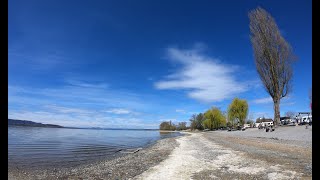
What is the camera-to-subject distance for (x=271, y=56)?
54.3 meters

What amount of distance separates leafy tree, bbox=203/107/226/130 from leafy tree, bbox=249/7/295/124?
76.3 meters

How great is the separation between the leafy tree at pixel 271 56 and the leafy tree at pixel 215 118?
76.3 meters

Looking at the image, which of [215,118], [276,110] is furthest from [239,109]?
[276,110]

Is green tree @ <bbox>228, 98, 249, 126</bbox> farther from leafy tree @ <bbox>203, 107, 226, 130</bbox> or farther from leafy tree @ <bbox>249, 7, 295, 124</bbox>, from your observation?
leafy tree @ <bbox>249, 7, 295, 124</bbox>

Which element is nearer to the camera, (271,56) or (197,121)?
(271,56)

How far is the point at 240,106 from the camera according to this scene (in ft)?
332

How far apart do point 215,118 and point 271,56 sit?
264 feet

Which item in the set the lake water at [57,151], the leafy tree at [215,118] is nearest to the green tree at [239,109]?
the leafy tree at [215,118]

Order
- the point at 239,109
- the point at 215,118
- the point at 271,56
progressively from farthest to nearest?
the point at 215,118 < the point at 239,109 < the point at 271,56

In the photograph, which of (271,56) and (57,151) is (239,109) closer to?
(271,56)
